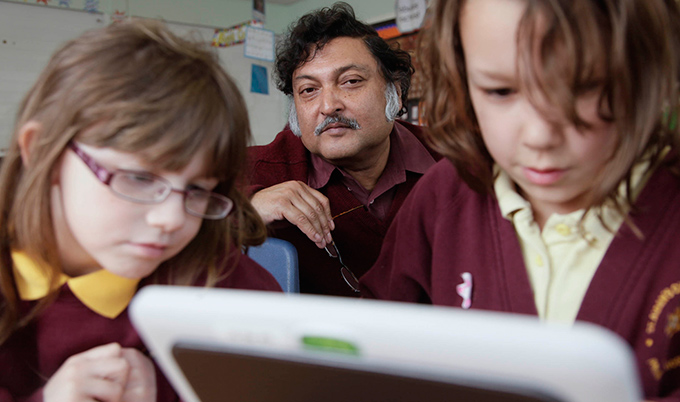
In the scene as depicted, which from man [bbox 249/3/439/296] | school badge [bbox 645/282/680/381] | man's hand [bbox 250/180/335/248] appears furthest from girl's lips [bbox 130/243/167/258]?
man [bbox 249/3/439/296]

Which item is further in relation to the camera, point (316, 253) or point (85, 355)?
point (316, 253)

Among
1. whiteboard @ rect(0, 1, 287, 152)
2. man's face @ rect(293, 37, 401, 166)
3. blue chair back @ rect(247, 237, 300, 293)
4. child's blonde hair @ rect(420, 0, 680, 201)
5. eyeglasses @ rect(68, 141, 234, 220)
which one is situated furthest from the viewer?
whiteboard @ rect(0, 1, 287, 152)

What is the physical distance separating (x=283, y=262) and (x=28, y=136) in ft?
2.06

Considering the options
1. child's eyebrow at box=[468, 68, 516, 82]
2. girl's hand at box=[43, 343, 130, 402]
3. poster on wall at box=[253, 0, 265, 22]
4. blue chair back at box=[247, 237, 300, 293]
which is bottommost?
blue chair back at box=[247, 237, 300, 293]

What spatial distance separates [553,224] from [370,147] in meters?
1.05

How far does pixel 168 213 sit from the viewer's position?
2.31 feet

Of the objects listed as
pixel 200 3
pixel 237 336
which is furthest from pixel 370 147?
pixel 200 3

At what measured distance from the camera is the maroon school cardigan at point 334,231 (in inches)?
64.1

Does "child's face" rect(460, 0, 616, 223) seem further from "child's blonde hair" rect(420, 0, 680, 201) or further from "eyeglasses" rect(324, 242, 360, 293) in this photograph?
"eyeglasses" rect(324, 242, 360, 293)

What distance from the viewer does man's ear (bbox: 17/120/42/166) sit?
0.76m

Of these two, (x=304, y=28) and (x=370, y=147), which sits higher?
(x=304, y=28)

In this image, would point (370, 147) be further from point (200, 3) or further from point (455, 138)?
point (200, 3)

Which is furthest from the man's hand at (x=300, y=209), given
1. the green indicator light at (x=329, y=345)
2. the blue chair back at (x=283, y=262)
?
the green indicator light at (x=329, y=345)

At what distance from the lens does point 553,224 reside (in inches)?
30.2
